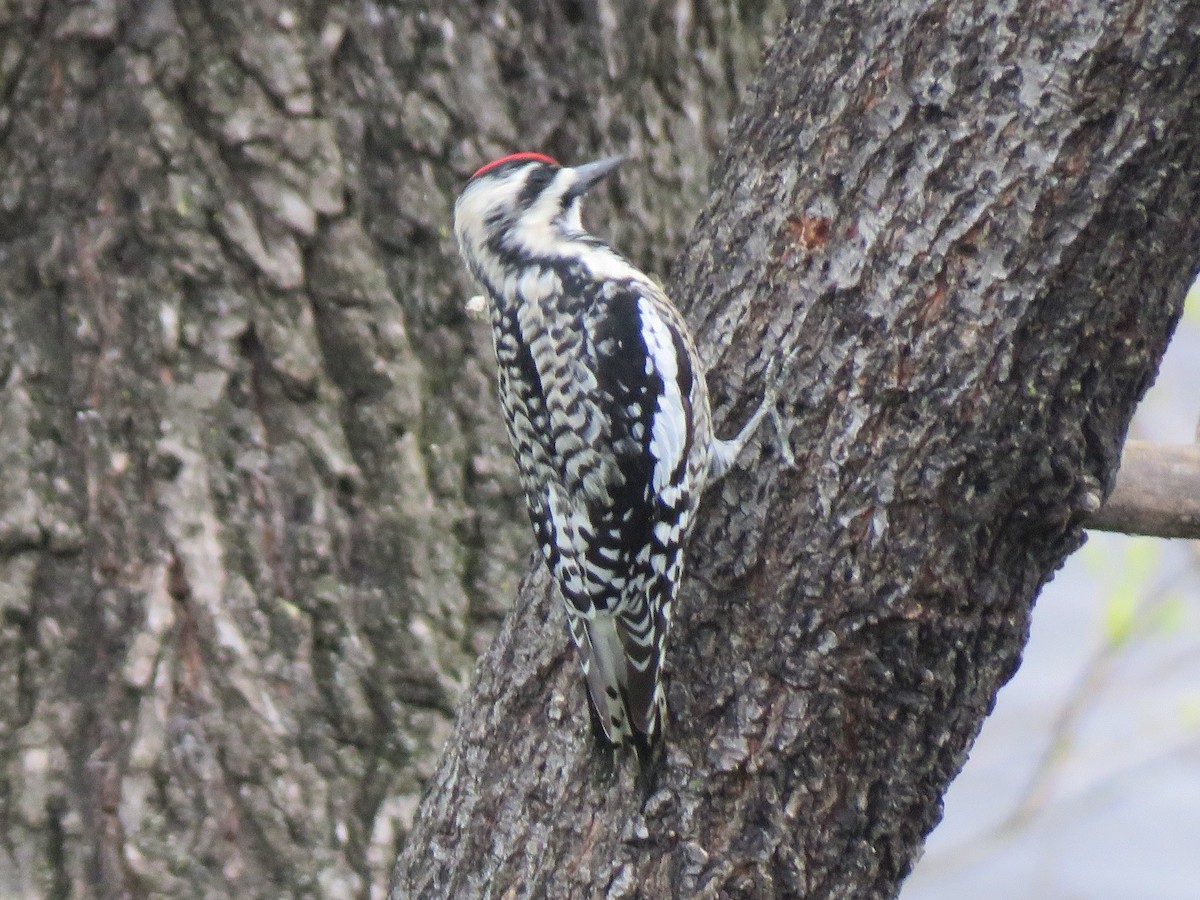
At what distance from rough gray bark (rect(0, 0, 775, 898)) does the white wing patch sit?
25.0 inches

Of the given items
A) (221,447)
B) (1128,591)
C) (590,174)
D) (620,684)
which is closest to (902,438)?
(620,684)

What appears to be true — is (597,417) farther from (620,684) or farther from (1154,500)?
(1154,500)

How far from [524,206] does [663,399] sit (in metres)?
0.58

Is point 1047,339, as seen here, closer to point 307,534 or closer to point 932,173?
point 932,173

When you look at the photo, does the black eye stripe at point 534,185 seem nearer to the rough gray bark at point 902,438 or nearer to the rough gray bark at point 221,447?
the rough gray bark at point 221,447

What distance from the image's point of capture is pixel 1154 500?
271 cm

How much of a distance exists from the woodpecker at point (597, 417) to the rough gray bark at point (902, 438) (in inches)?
4.2

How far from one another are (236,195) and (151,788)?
1246 millimetres

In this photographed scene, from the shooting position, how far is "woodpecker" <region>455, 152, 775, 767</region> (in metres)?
2.36

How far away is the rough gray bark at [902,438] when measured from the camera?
2.10 m

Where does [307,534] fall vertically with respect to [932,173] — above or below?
below

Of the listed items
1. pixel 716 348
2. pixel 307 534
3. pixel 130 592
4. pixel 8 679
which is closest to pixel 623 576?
pixel 716 348

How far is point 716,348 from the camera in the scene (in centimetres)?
242

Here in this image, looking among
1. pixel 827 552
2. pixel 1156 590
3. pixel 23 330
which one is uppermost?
pixel 23 330
